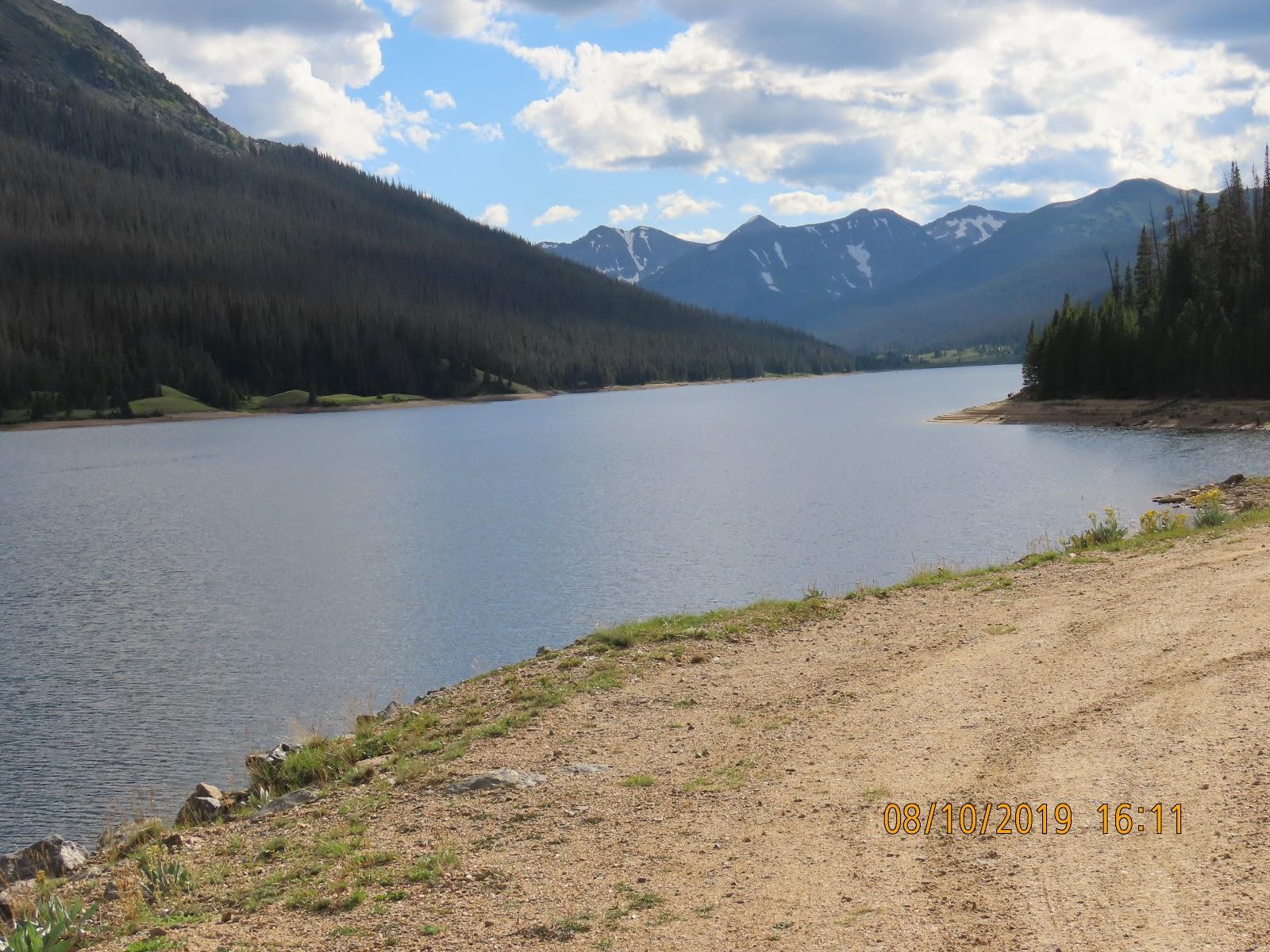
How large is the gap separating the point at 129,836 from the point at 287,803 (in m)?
2.31

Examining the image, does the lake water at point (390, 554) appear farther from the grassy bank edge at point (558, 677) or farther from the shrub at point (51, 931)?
the shrub at point (51, 931)

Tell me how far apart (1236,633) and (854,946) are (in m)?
9.98

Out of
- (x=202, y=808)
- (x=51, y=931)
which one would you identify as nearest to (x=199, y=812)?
(x=202, y=808)

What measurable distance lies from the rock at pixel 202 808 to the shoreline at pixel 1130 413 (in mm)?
78580

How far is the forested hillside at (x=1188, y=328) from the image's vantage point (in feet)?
279

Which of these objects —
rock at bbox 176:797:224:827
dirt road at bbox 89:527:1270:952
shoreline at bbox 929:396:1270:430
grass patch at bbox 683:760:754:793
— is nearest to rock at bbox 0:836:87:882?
rock at bbox 176:797:224:827

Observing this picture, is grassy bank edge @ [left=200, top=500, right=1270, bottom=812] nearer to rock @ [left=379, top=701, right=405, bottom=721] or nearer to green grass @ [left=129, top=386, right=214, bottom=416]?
rock @ [left=379, top=701, right=405, bottom=721]

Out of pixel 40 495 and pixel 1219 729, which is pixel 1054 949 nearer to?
pixel 1219 729

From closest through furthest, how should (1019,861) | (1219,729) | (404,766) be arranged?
(1019,861) → (1219,729) → (404,766)

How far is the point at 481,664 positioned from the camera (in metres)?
25.4

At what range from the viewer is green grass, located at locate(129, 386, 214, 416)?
15988 cm

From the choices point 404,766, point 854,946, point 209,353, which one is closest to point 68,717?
point 404,766
